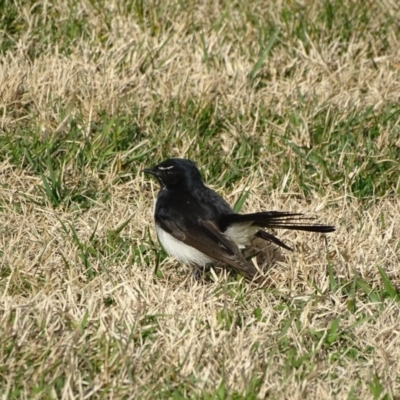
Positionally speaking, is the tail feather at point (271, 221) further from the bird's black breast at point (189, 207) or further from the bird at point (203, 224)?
the bird's black breast at point (189, 207)

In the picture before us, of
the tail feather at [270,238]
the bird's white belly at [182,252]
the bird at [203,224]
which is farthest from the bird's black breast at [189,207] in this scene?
the tail feather at [270,238]

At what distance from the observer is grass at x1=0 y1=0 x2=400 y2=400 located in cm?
516

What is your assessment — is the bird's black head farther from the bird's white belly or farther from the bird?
the bird's white belly

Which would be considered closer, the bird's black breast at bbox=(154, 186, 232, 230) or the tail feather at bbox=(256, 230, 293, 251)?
the tail feather at bbox=(256, 230, 293, 251)

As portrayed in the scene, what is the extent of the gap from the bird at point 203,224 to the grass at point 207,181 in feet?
0.56

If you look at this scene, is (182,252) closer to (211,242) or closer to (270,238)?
(211,242)

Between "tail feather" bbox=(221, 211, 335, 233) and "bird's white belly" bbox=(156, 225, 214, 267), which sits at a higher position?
"tail feather" bbox=(221, 211, 335, 233)

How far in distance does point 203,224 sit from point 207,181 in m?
1.06

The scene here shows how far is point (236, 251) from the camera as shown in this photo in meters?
6.25

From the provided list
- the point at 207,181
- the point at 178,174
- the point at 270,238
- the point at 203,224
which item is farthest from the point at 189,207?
the point at 207,181

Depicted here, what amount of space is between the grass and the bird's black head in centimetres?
31

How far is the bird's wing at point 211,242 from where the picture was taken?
613 cm

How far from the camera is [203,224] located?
6500 millimetres

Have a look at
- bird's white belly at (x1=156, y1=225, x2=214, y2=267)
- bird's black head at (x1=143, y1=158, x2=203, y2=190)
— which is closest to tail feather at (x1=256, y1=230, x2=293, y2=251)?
bird's white belly at (x1=156, y1=225, x2=214, y2=267)
